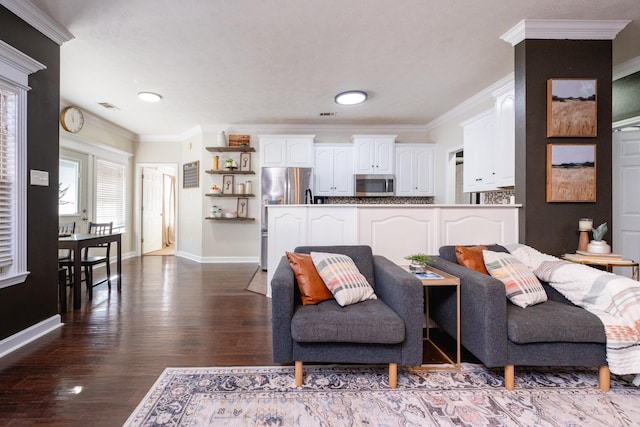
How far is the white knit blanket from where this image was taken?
5.35ft

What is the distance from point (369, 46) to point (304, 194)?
2752 millimetres

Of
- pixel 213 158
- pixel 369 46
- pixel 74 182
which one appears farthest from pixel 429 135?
pixel 74 182

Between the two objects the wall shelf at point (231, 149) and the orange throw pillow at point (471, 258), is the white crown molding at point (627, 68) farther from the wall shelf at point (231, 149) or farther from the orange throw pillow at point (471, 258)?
the wall shelf at point (231, 149)

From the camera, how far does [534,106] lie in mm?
2615

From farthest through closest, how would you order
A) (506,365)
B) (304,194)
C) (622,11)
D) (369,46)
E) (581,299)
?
(304,194) → (369,46) → (622,11) → (581,299) → (506,365)

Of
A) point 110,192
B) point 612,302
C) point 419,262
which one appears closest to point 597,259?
point 612,302

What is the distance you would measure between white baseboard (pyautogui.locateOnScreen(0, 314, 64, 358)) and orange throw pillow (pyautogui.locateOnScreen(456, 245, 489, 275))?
348 cm

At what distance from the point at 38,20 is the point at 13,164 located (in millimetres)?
1226

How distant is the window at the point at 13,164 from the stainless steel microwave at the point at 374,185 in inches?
170

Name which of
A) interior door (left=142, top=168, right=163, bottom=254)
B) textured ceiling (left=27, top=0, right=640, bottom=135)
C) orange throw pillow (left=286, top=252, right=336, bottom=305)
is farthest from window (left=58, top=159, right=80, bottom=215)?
orange throw pillow (left=286, top=252, right=336, bottom=305)

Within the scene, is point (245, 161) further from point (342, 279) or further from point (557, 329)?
point (557, 329)

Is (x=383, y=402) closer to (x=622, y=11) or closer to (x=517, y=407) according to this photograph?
(x=517, y=407)

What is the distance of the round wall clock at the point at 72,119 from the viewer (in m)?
4.25

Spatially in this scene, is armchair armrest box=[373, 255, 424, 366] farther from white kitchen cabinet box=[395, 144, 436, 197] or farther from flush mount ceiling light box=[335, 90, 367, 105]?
white kitchen cabinet box=[395, 144, 436, 197]
